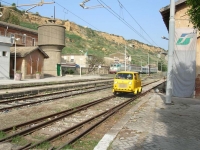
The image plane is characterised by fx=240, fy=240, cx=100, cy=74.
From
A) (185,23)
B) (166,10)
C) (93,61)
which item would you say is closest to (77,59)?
(93,61)

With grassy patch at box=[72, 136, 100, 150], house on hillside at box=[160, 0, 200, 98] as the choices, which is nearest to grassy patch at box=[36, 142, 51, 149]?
grassy patch at box=[72, 136, 100, 150]

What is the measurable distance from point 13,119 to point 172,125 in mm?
5955

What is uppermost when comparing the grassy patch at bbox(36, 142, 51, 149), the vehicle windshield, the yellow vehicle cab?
the vehicle windshield

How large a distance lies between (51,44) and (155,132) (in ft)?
135

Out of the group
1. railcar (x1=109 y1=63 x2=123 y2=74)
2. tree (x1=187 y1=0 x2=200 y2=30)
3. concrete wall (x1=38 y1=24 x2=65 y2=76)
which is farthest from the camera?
railcar (x1=109 y1=63 x2=123 y2=74)

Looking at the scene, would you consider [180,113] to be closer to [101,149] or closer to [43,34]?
[101,149]

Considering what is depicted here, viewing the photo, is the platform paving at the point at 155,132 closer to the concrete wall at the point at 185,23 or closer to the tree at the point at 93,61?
the concrete wall at the point at 185,23

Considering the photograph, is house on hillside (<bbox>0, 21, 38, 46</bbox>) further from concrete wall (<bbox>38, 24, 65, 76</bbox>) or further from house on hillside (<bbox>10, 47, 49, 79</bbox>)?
house on hillside (<bbox>10, 47, 49, 79</bbox>)

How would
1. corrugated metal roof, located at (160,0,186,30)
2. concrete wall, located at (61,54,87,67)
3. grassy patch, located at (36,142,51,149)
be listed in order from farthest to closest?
concrete wall, located at (61,54,87,67) < corrugated metal roof, located at (160,0,186,30) < grassy patch, located at (36,142,51,149)

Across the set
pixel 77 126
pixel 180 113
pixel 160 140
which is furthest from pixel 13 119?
pixel 180 113

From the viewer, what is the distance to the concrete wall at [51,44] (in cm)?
4647

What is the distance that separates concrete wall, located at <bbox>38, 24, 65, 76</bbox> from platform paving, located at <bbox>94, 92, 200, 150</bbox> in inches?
1483

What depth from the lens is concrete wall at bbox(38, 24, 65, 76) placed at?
46.5 meters

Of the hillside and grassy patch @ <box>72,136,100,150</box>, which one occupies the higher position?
the hillside
